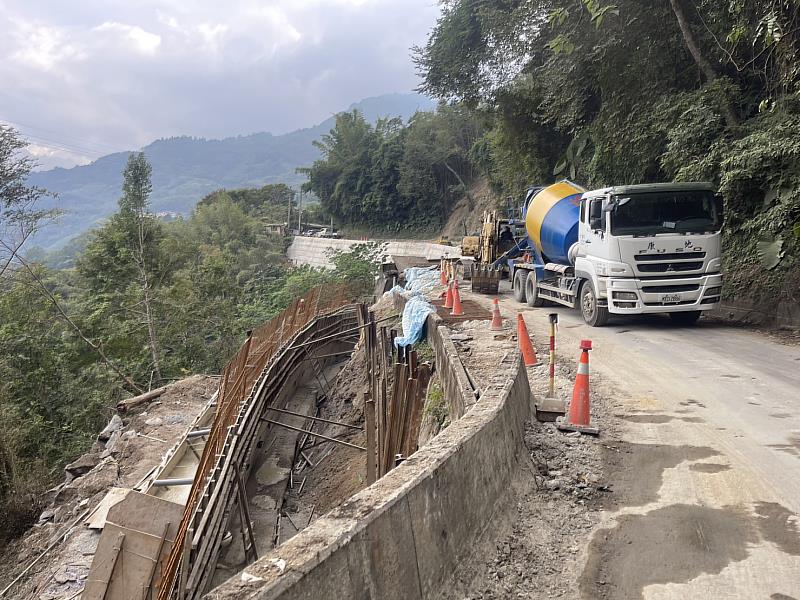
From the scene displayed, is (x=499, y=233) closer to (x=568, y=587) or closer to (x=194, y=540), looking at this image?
(x=194, y=540)

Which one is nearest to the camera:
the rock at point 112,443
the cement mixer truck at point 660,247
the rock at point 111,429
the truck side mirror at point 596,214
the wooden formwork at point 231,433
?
the wooden formwork at point 231,433

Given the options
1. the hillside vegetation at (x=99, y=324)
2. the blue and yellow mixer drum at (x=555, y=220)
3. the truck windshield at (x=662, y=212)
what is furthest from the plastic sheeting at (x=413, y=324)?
the hillside vegetation at (x=99, y=324)

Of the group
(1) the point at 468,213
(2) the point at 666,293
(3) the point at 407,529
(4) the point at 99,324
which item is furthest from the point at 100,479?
(1) the point at 468,213

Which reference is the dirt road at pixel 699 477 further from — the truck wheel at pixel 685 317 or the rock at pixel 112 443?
the rock at pixel 112 443

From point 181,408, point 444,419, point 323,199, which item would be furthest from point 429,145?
point 444,419

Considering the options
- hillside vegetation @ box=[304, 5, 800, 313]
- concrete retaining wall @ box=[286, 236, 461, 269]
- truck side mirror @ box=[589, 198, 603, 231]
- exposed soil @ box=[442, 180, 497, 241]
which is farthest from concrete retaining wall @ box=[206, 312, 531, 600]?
exposed soil @ box=[442, 180, 497, 241]

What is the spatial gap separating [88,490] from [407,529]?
38.2 ft

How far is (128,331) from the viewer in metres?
25.8

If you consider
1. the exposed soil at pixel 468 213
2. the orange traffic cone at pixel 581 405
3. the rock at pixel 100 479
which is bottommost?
the rock at pixel 100 479

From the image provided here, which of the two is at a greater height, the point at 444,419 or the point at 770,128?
the point at 770,128

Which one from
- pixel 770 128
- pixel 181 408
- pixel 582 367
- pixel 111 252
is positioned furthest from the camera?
pixel 111 252

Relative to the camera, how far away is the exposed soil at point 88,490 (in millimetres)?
9383

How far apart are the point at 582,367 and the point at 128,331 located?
2375cm

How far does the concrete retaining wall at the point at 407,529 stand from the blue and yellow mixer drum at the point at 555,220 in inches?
422
